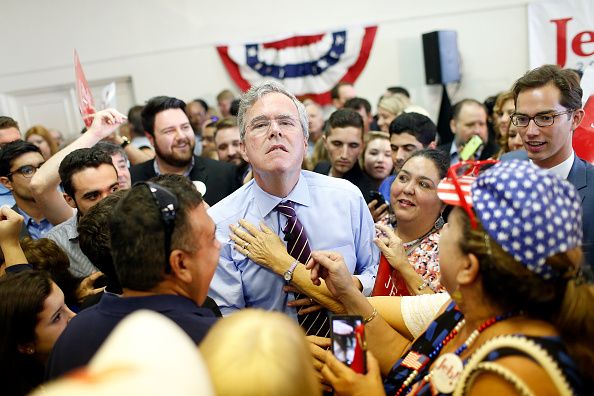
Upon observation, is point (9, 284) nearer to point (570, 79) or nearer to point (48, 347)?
point (48, 347)

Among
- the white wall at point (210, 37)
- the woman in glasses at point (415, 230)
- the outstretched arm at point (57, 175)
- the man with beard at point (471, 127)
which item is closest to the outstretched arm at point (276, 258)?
the woman in glasses at point (415, 230)

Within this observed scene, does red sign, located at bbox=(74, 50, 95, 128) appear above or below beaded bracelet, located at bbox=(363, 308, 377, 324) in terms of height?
above

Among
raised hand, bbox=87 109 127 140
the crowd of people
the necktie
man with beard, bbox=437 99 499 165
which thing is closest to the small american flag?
the crowd of people

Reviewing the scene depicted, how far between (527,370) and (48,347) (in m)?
1.47

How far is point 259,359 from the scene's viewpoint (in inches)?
29.1

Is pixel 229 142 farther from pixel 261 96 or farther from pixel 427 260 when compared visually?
pixel 427 260

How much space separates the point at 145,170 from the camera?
3.94 m

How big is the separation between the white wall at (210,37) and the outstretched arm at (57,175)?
5237mm

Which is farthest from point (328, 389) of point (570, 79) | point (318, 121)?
point (318, 121)

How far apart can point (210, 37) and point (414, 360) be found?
760cm

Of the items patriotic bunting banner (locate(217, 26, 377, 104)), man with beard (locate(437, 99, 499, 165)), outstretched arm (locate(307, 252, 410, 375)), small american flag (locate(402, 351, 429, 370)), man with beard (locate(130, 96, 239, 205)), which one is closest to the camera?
small american flag (locate(402, 351, 429, 370))

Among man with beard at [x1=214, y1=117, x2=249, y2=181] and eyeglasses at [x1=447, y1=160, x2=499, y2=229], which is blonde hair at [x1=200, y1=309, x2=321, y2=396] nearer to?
eyeglasses at [x1=447, y1=160, x2=499, y2=229]

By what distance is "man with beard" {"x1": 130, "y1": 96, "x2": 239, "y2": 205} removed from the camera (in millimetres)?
3730

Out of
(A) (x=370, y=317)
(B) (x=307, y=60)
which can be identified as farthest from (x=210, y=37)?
(A) (x=370, y=317)
